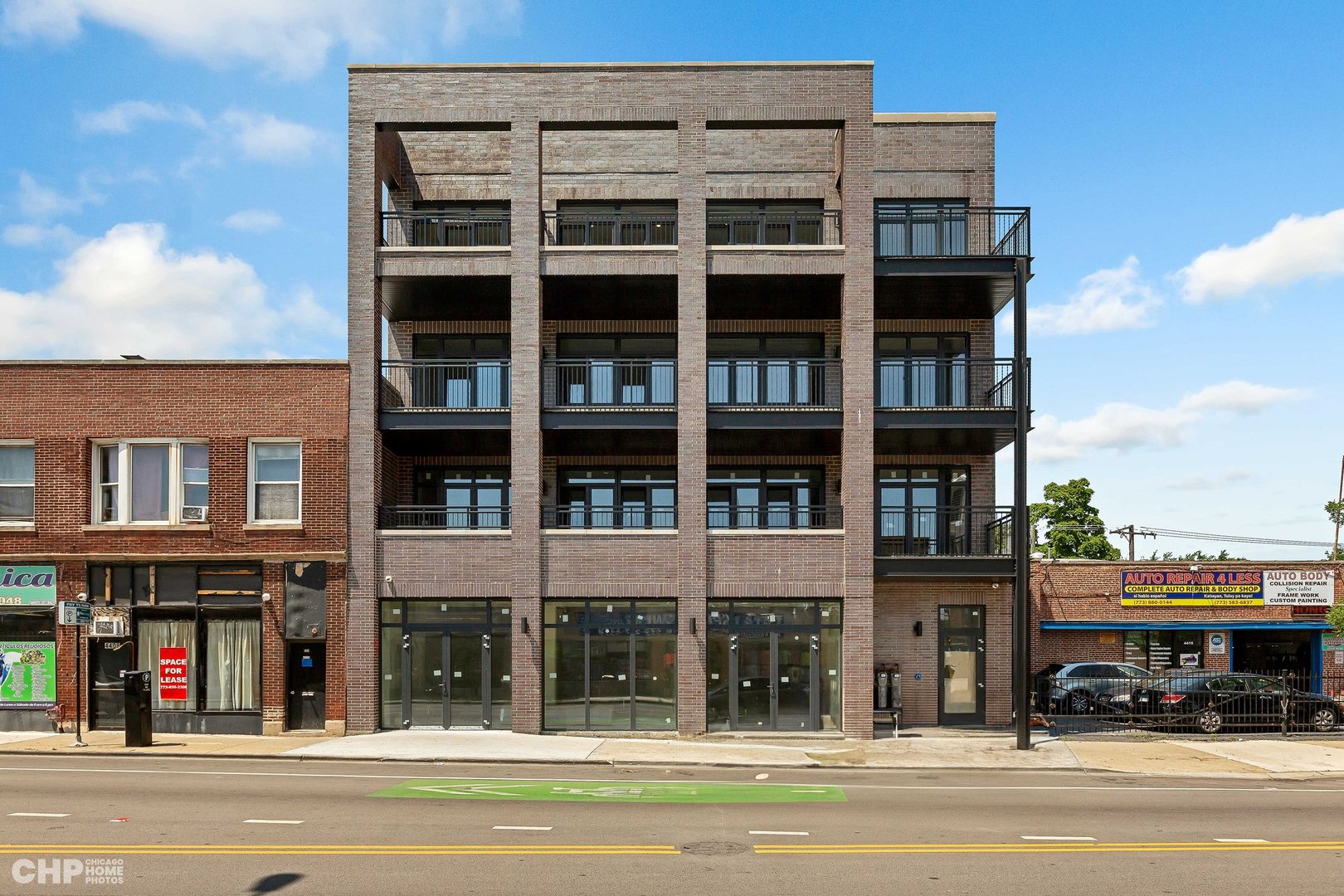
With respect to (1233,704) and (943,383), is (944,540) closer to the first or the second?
(943,383)

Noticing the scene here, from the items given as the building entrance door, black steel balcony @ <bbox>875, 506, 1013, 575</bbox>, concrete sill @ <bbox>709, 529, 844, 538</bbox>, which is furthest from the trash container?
the building entrance door

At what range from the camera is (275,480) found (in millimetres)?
23547

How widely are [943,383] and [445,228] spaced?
1276 cm

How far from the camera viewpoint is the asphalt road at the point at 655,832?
11.1 metres

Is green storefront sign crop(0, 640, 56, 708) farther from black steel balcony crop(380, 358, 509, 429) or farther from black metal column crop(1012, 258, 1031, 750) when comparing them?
black metal column crop(1012, 258, 1031, 750)

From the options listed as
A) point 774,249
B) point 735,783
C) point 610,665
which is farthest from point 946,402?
point 735,783

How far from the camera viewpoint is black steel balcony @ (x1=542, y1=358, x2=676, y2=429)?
923 inches

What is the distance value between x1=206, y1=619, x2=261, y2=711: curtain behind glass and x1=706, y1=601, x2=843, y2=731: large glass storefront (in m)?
9.93

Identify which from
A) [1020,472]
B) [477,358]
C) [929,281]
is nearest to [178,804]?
[477,358]

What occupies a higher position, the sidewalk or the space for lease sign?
the space for lease sign

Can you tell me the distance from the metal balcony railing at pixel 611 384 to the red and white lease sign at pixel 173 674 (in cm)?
995

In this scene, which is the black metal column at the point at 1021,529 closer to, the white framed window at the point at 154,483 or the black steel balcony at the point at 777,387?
the black steel balcony at the point at 777,387

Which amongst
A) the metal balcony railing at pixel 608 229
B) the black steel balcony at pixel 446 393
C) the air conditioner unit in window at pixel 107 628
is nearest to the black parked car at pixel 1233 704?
the metal balcony railing at pixel 608 229

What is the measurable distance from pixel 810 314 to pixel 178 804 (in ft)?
55.9
